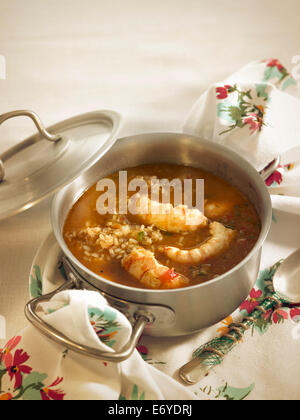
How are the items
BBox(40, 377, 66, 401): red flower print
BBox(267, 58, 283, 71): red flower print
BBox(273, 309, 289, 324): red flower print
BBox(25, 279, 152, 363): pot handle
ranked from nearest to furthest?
BBox(25, 279, 152, 363): pot handle < BBox(40, 377, 66, 401): red flower print < BBox(273, 309, 289, 324): red flower print < BBox(267, 58, 283, 71): red flower print

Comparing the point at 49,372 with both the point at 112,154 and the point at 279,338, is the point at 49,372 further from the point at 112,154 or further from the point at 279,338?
the point at 112,154

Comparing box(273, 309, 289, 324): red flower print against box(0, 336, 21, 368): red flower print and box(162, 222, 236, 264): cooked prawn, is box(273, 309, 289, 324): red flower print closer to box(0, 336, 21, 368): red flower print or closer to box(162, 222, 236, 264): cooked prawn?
box(162, 222, 236, 264): cooked prawn

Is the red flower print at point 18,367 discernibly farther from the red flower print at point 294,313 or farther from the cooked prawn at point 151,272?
the red flower print at point 294,313

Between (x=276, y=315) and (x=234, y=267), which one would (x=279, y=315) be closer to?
(x=276, y=315)

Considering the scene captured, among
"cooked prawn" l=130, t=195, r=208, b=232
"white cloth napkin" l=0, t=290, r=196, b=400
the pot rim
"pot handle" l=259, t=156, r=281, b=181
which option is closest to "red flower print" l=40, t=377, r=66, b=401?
"white cloth napkin" l=0, t=290, r=196, b=400

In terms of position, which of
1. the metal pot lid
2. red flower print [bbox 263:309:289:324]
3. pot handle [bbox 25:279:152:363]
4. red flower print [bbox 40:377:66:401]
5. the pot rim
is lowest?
red flower print [bbox 40:377:66:401]

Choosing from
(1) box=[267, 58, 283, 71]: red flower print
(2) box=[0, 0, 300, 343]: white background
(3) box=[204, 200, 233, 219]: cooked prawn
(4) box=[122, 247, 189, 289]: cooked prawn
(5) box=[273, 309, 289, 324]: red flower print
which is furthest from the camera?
(2) box=[0, 0, 300, 343]: white background
